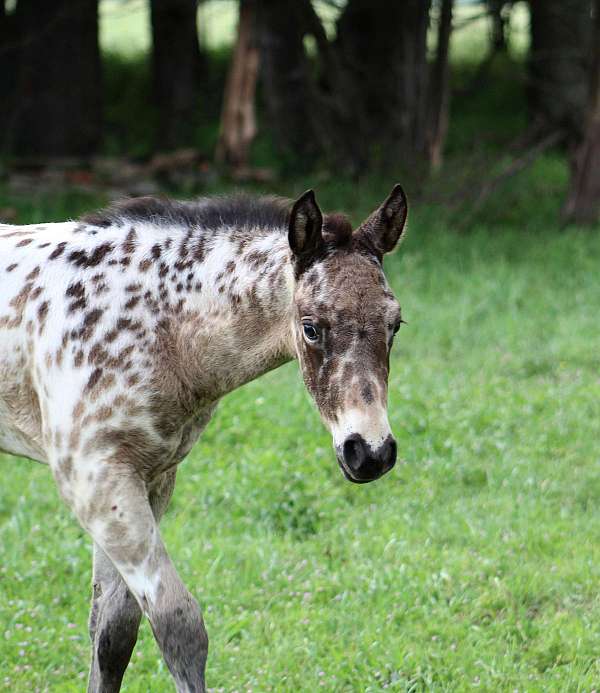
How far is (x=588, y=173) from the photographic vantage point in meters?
12.5

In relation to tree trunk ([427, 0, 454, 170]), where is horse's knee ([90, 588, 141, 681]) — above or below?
above

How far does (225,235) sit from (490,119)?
49.5ft

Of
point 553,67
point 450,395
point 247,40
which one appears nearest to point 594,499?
point 450,395

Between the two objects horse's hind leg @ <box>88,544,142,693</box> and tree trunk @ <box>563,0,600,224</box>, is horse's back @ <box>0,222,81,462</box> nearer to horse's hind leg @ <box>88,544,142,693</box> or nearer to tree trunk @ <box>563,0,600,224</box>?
horse's hind leg @ <box>88,544,142,693</box>

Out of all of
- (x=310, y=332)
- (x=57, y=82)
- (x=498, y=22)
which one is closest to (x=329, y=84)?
(x=498, y=22)

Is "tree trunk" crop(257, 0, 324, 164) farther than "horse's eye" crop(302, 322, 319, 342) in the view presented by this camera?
Yes

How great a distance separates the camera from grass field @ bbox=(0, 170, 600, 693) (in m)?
4.66

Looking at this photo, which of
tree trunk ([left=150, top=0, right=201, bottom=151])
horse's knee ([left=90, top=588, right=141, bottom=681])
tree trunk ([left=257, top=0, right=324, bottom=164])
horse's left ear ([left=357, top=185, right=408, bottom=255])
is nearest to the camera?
horse's left ear ([left=357, top=185, right=408, bottom=255])

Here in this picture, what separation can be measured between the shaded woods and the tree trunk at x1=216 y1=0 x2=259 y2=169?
0.6 inches

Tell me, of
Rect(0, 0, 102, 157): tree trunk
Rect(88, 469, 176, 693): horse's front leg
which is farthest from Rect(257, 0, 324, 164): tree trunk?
Rect(88, 469, 176, 693): horse's front leg

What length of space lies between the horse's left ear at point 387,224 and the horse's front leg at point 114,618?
112cm

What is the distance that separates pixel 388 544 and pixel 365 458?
7.80 ft

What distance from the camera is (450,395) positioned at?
7.64 meters

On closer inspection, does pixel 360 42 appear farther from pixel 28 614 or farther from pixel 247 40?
pixel 28 614
